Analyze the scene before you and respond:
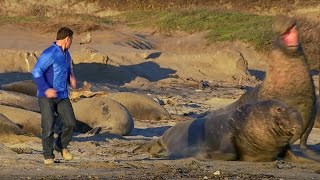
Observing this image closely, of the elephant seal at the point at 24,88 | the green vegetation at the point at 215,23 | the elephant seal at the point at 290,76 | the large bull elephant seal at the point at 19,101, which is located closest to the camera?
the elephant seal at the point at 290,76

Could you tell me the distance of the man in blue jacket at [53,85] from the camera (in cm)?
881

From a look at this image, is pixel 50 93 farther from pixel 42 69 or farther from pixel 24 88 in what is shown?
pixel 24 88

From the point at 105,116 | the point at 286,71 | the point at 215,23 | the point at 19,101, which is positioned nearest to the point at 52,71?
the point at 286,71

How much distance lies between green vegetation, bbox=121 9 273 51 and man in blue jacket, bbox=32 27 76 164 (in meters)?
23.3

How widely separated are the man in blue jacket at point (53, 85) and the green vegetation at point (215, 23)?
2329 cm

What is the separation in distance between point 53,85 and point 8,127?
2.33 m

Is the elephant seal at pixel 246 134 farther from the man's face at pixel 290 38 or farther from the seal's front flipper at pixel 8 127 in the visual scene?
the seal's front flipper at pixel 8 127

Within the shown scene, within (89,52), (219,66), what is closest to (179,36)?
(219,66)

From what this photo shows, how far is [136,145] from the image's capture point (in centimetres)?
1173

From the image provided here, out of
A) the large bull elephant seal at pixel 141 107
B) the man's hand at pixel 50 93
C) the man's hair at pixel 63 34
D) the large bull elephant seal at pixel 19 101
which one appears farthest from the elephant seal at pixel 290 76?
the large bull elephant seal at pixel 141 107

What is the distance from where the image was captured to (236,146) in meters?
9.84

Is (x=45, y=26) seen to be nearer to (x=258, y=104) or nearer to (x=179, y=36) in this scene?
(x=179, y=36)

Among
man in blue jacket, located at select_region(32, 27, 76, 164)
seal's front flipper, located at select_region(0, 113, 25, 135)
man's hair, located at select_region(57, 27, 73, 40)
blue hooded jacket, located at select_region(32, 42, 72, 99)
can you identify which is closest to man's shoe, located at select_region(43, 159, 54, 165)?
man in blue jacket, located at select_region(32, 27, 76, 164)

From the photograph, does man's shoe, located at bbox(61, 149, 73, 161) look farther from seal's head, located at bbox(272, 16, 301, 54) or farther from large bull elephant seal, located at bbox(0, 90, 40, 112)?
large bull elephant seal, located at bbox(0, 90, 40, 112)
